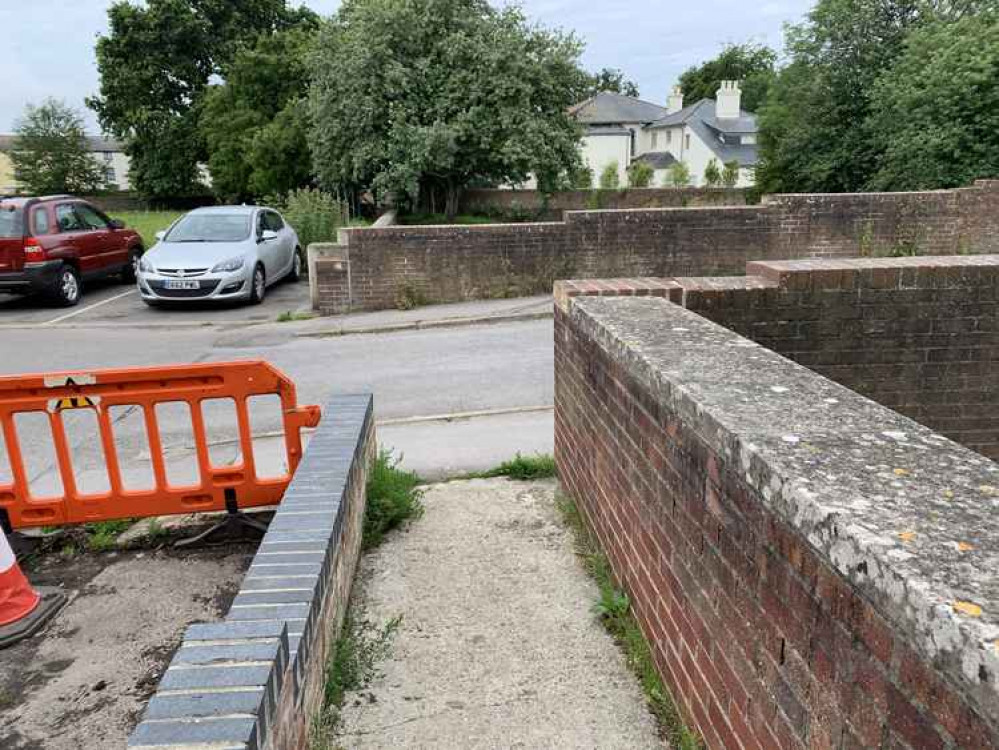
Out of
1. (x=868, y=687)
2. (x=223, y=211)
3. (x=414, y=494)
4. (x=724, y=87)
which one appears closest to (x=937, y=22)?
(x=223, y=211)

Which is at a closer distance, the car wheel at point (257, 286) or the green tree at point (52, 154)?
the car wheel at point (257, 286)

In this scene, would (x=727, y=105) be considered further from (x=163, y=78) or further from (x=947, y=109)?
(x=947, y=109)

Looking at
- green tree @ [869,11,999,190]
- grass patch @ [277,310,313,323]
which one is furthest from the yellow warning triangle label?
green tree @ [869,11,999,190]

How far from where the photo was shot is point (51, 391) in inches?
184

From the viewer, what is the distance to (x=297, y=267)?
1638 cm

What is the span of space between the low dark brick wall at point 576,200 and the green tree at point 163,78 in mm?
27033

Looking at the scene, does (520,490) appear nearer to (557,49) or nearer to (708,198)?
(557,49)

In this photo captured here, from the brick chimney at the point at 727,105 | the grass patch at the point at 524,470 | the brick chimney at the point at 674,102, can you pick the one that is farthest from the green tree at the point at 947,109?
the brick chimney at the point at 674,102

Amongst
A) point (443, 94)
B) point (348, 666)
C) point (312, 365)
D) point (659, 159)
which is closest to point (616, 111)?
point (659, 159)

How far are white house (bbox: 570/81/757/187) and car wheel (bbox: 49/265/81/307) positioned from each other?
46.3 m

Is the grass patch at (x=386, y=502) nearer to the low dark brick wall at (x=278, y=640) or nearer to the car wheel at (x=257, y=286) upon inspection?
the low dark brick wall at (x=278, y=640)

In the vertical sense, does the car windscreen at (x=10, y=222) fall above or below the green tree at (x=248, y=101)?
below

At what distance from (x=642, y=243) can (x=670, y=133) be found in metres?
55.4

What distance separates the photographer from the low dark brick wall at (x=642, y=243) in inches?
506
